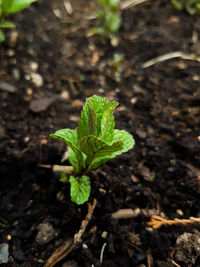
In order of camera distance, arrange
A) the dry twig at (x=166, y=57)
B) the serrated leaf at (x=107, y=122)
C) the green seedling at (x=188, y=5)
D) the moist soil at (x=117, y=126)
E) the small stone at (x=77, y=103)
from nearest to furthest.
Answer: the serrated leaf at (x=107, y=122) < the moist soil at (x=117, y=126) < the small stone at (x=77, y=103) < the dry twig at (x=166, y=57) < the green seedling at (x=188, y=5)

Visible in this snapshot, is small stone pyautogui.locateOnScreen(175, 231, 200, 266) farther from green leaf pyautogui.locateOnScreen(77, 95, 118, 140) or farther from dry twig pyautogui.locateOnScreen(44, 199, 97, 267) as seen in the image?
green leaf pyautogui.locateOnScreen(77, 95, 118, 140)

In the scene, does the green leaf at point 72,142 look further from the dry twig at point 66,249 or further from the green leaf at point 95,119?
the dry twig at point 66,249

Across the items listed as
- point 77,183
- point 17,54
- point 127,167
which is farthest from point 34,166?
point 17,54

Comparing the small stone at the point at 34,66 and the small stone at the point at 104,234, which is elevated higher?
the small stone at the point at 34,66

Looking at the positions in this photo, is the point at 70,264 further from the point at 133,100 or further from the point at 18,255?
the point at 133,100

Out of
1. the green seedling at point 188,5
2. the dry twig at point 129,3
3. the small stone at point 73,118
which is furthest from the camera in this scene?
the dry twig at point 129,3

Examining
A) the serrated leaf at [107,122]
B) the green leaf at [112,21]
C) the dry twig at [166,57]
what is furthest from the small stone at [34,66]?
the serrated leaf at [107,122]
